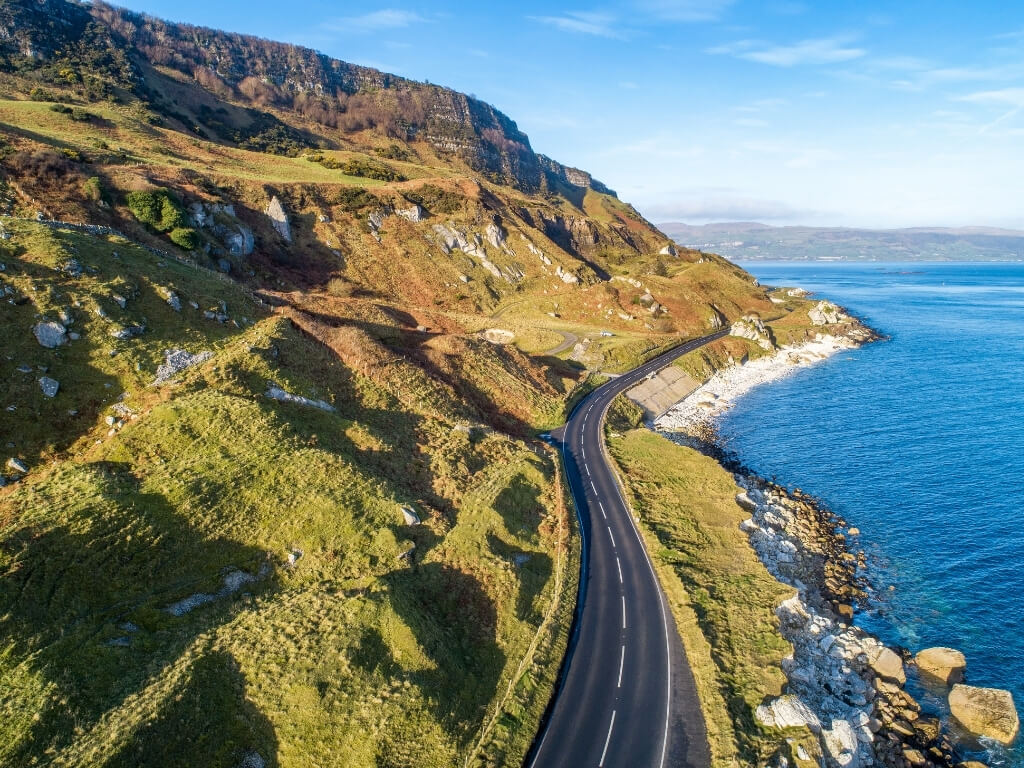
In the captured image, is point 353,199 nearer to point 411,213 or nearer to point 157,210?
point 411,213

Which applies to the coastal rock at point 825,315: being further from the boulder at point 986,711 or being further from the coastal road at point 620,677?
the boulder at point 986,711

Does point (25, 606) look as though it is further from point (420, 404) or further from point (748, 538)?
point (748, 538)

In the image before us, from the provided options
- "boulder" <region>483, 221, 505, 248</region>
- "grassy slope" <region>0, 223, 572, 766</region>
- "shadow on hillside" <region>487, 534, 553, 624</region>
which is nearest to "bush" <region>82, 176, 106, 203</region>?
"grassy slope" <region>0, 223, 572, 766</region>

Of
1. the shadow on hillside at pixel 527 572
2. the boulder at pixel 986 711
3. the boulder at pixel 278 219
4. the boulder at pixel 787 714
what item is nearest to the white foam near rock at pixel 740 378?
the shadow on hillside at pixel 527 572

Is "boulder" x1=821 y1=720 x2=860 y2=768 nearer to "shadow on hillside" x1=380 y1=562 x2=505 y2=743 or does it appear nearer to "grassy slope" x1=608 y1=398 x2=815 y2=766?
"grassy slope" x1=608 y1=398 x2=815 y2=766

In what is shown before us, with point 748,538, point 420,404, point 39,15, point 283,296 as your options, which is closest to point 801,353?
point 748,538
